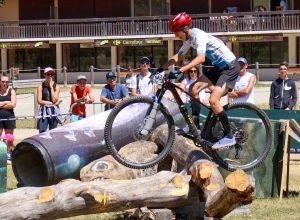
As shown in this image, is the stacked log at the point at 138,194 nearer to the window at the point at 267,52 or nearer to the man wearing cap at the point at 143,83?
the man wearing cap at the point at 143,83

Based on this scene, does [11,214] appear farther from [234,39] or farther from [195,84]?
Result: [234,39]

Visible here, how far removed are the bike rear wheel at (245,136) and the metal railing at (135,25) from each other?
97.2 ft

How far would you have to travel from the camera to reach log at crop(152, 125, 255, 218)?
7.07 metres

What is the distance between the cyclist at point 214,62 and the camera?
816 cm

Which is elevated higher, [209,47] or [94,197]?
[209,47]

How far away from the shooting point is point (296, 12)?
38469 millimetres

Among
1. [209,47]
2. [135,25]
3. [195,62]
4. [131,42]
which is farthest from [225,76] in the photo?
[135,25]

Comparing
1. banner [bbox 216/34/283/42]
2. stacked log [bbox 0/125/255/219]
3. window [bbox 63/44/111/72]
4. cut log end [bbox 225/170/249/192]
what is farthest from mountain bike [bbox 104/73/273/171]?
window [bbox 63/44/111/72]

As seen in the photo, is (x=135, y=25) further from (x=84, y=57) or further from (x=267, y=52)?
(x=267, y=52)

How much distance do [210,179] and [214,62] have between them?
1566mm

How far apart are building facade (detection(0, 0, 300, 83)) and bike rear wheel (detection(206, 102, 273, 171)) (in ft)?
92.4

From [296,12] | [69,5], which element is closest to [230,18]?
[296,12]

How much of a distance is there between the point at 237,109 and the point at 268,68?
31.3 m

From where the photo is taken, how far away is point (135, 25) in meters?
41.2
